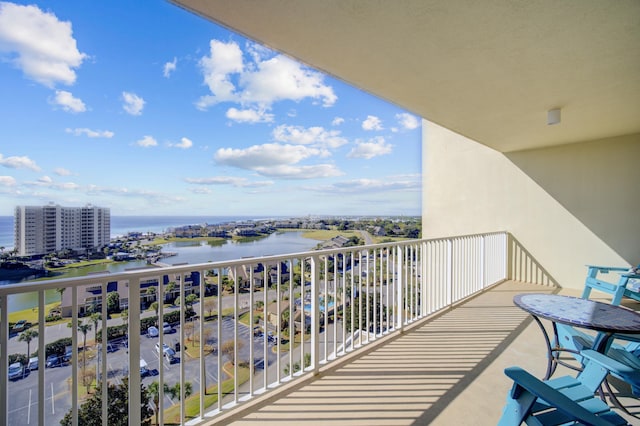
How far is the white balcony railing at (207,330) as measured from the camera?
57.9 inches

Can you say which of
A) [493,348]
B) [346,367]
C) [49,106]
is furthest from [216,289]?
[49,106]


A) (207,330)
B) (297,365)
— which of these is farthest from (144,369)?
(297,365)

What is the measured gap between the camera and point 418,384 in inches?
94.1

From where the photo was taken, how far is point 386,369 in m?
2.63

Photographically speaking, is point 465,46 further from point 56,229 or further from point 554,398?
point 56,229

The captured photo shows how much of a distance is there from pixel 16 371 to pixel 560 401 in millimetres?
2488

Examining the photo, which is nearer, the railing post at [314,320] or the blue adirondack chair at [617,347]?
the blue adirondack chair at [617,347]

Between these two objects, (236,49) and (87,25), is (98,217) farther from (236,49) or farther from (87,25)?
(236,49)

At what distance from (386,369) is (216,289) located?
1720 millimetres

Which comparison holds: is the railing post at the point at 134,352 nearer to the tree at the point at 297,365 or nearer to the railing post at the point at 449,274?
the tree at the point at 297,365

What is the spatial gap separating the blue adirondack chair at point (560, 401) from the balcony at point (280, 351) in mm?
610

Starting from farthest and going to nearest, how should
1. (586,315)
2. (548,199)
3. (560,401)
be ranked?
1. (548,199)
2. (586,315)
3. (560,401)

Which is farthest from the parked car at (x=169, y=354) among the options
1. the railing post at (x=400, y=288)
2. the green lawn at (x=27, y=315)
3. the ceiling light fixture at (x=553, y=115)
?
the ceiling light fixture at (x=553, y=115)

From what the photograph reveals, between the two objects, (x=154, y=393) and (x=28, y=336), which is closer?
(x=28, y=336)
